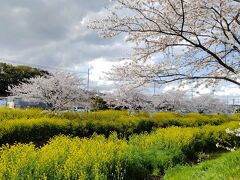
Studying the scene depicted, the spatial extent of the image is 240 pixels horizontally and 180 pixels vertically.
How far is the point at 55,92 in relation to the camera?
24156 millimetres

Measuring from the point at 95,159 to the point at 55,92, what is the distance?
16.1 m

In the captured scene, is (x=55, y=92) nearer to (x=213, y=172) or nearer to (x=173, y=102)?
(x=213, y=172)

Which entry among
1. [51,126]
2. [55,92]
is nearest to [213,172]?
[51,126]

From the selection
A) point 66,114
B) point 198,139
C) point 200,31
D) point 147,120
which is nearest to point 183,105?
A: point 147,120

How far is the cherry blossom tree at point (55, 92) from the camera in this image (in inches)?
928

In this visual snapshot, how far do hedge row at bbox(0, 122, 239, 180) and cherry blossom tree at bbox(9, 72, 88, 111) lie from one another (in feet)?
35.3

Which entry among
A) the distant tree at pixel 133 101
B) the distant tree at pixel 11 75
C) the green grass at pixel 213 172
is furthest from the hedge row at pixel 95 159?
the distant tree at pixel 11 75

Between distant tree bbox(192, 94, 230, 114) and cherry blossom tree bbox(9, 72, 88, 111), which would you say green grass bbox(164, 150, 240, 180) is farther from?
distant tree bbox(192, 94, 230, 114)

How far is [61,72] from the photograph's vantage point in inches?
1031

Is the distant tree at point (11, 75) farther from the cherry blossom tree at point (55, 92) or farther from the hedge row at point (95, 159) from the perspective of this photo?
the hedge row at point (95, 159)

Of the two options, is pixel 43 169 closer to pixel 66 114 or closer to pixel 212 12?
pixel 212 12

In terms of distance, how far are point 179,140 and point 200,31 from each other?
24.4ft

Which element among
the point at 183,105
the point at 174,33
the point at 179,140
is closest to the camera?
the point at 174,33

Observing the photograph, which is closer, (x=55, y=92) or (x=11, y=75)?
(x=55, y=92)
